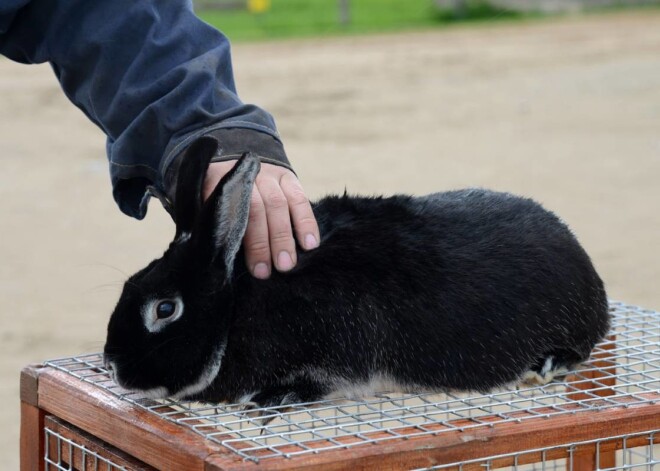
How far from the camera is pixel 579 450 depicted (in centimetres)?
214

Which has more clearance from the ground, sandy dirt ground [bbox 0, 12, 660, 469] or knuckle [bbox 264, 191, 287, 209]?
knuckle [bbox 264, 191, 287, 209]

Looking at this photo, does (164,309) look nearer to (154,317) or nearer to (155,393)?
(154,317)

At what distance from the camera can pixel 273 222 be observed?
A: 2.28 metres

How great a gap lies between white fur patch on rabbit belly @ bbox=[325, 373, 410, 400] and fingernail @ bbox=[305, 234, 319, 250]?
0.27 meters

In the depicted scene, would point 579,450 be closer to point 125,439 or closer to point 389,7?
point 125,439

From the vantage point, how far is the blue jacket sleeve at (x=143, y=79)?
8.11ft

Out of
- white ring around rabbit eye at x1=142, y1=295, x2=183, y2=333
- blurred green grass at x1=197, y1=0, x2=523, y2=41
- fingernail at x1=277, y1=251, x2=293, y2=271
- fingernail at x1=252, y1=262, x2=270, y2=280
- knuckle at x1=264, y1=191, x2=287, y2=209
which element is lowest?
blurred green grass at x1=197, y1=0, x2=523, y2=41

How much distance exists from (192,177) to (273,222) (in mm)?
187

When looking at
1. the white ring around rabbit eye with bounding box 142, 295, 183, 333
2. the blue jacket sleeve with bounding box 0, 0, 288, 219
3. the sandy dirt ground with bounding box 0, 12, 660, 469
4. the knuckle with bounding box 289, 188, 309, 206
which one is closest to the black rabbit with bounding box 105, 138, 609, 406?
the white ring around rabbit eye with bounding box 142, 295, 183, 333

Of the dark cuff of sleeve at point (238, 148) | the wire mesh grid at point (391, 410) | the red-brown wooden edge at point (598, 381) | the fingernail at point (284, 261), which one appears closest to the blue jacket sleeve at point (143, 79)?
the dark cuff of sleeve at point (238, 148)

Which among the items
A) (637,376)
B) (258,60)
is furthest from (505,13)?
(637,376)

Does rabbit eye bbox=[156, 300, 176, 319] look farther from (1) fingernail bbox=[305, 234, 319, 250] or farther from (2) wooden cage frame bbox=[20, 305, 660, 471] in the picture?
(1) fingernail bbox=[305, 234, 319, 250]

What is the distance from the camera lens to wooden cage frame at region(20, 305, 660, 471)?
195cm

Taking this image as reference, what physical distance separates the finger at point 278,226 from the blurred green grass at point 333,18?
15879 millimetres
